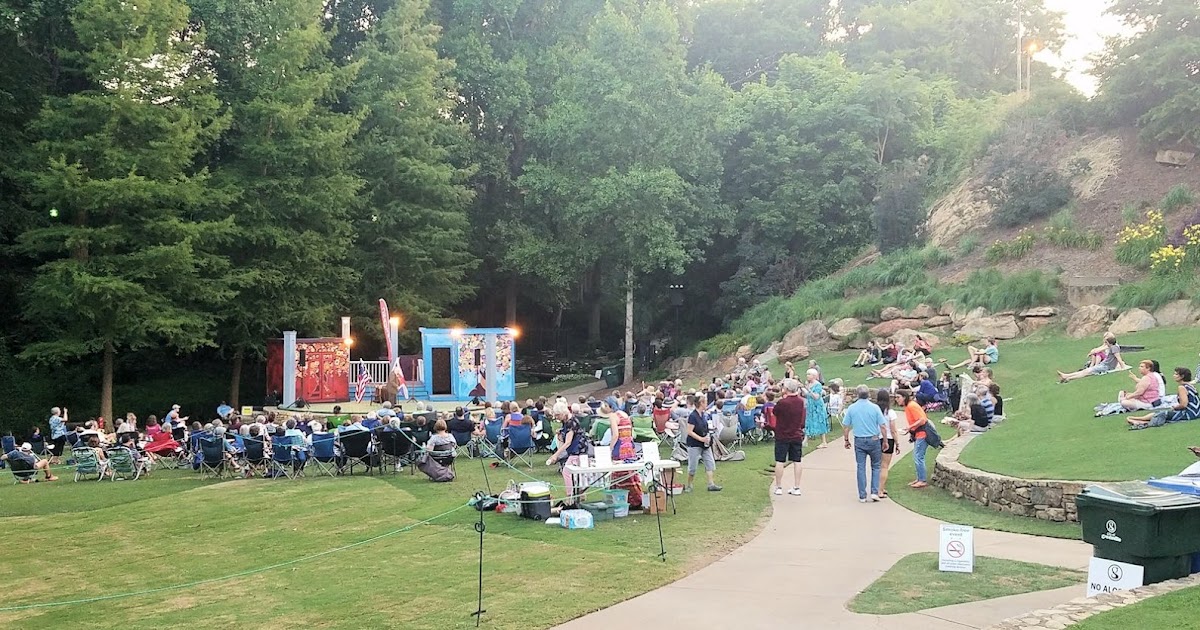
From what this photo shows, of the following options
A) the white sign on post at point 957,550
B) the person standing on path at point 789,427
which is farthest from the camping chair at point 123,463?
the white sign on post at point 957,550

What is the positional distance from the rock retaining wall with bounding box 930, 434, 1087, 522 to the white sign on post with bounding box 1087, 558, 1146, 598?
296 centimetres

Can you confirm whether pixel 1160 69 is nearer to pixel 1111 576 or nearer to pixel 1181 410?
pixel 1181 410

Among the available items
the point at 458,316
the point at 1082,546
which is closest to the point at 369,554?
the point at 1082,546

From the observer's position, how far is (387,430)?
15141 millimetres

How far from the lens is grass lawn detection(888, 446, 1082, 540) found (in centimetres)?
965

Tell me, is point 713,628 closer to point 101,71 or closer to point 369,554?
point 369,554

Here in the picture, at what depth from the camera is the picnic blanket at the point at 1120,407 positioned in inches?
490

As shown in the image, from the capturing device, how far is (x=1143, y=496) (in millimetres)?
6738

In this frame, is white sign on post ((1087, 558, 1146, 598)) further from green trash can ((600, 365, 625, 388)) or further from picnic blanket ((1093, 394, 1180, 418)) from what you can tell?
green trash can ((600, 365, 625, 388))

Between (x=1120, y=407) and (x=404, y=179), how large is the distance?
26.9 meters

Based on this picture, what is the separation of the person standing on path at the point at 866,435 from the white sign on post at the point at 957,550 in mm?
3166

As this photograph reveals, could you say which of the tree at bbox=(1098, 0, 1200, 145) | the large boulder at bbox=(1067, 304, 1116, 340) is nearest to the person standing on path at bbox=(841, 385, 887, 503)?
the large boulder at bbox=(1067, 304, 1116, 340)

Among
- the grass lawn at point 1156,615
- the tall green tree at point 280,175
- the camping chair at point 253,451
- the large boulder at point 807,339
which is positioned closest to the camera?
the grass lawn at point 1156,615

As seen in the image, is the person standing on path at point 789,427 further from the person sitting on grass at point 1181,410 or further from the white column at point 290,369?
the white column at point 290,369
